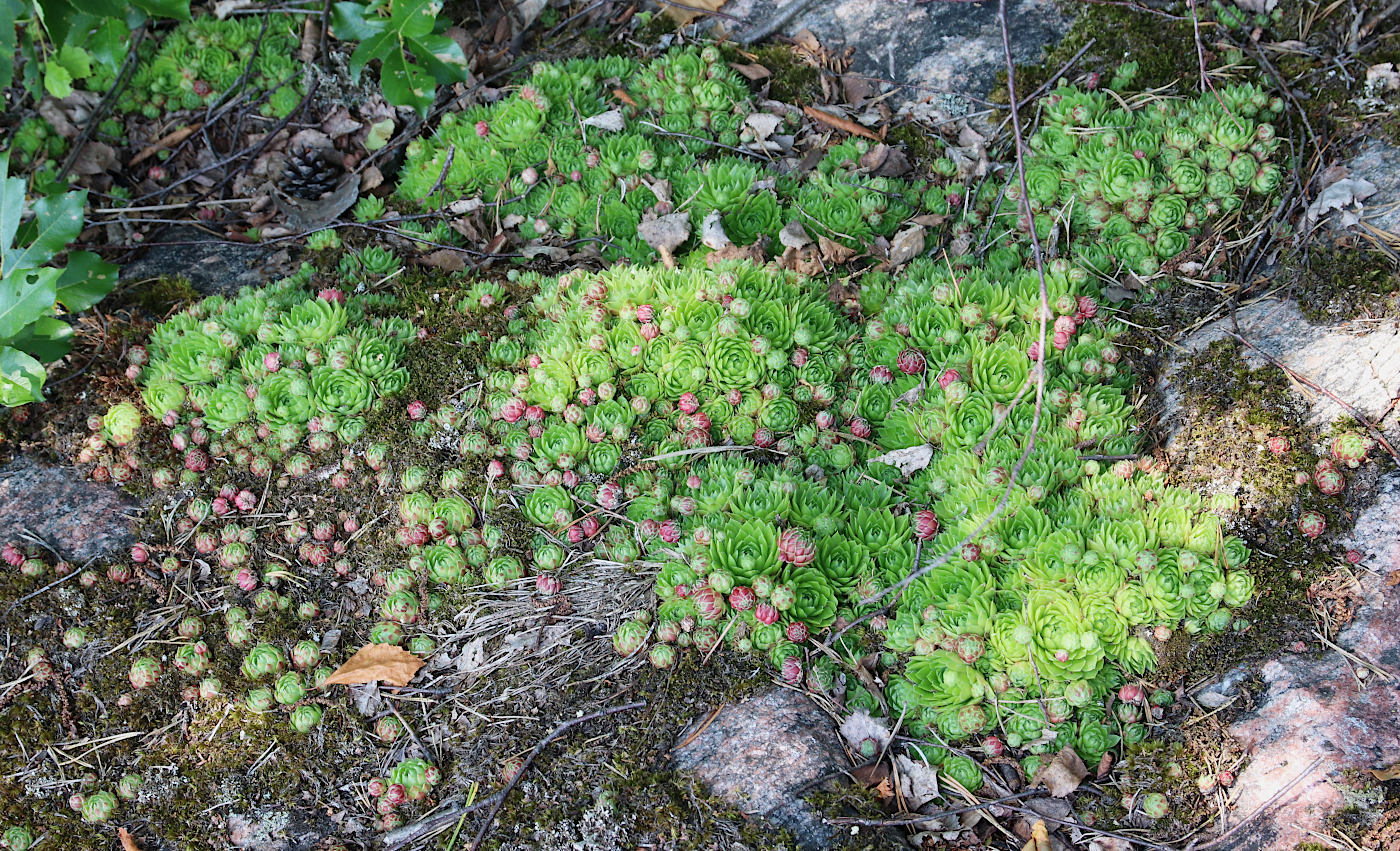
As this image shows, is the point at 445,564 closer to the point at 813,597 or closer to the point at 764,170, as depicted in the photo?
the point at 813,597

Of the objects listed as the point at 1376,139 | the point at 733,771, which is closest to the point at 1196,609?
the point at 733,771

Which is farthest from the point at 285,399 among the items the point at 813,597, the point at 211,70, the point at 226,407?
the point at 211,70

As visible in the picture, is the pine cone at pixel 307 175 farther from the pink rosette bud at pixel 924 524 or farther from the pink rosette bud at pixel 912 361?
the pink rosette bud at pixel 924 524

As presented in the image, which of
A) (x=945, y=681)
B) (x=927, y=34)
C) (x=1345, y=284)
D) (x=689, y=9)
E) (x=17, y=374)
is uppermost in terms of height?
(x=689, y=9)

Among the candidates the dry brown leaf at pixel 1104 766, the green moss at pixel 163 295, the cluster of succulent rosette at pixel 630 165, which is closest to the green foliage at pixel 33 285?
the green moss at pixel 163 295

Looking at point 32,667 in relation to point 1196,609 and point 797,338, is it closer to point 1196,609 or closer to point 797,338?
point 797,338

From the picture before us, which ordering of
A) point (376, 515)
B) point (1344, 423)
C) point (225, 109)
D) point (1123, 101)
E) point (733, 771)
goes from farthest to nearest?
1. point (225, 109)
2. point (1123, 101)
3. point (376, 515)
4. point (1344, 423)
5. point (733, 771)

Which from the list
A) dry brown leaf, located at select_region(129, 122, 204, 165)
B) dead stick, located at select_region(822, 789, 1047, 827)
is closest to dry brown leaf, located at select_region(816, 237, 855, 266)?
dead stick, located at select_region(822, 789, 1047, 827)
